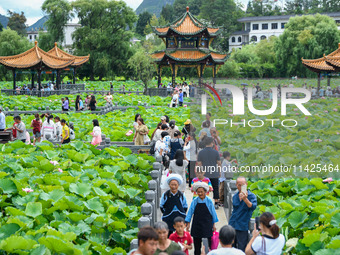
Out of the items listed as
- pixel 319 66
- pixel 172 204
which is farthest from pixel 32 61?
pixel 172 204

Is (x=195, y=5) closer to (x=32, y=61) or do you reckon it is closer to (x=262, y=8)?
(x=262, y=8)

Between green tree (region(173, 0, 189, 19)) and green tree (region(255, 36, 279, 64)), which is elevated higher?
green tree (region(173, 0, 189, 19))

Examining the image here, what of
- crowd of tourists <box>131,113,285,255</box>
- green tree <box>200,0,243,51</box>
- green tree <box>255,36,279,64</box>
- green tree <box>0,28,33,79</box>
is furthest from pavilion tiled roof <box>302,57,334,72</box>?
green tree <box>200,0,243,51</box>

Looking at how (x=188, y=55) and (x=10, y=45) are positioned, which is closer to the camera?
(x=188, y=55)

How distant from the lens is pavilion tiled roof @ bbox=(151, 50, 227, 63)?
30.3 metres

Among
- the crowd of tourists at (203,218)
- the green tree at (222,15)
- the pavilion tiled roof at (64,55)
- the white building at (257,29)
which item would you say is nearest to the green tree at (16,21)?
the green tree at (222,15)

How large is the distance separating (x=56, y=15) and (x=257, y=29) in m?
41.1

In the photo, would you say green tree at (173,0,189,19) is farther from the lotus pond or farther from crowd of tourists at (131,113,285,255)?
crowd of tourists at (131,113,285,255)

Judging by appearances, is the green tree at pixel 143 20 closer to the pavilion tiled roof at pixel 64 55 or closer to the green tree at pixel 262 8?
the green tree at pixel 262 8

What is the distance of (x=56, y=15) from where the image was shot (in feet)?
145

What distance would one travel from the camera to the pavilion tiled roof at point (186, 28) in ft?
102

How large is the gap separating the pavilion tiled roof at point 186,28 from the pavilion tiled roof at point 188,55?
4.00ft

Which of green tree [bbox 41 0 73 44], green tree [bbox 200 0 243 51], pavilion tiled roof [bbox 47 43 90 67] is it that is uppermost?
green tree [bbox 200 0 243 51]

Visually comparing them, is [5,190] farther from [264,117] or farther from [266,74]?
[266,74]
